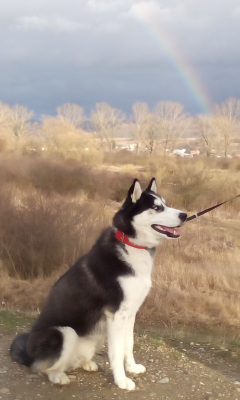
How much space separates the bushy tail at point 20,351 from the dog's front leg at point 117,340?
0.91 m

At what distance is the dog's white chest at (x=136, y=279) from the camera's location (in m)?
4.03

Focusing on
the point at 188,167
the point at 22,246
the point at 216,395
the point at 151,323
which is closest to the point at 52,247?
the point at 22,246

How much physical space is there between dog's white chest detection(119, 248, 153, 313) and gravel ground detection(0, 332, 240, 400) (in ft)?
2.87

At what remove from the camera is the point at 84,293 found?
409 centimetres

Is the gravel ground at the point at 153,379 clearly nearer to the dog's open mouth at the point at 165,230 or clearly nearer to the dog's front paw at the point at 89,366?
the dog's front paw at the point at 89,366

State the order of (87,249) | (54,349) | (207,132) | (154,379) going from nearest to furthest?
(54,349) → (154,379) → (87,249) → (207,132)

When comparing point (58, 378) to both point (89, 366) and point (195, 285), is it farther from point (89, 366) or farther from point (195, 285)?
point (195, 285)

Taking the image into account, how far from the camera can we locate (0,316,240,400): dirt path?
4.12 meters

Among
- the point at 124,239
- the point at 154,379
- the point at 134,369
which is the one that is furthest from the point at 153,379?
the point at 124,239

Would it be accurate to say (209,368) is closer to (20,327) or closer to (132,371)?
(132,371)

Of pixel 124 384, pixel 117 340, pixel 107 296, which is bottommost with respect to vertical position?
pixel 124 384

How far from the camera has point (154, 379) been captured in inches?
177

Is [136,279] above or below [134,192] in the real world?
below

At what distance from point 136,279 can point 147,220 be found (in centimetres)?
59
